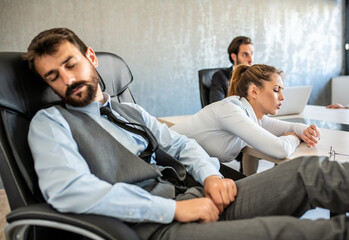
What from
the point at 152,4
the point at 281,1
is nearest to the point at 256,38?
the point at 281,1

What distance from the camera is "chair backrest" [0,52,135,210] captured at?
999mm

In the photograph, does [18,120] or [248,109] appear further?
[248,109]

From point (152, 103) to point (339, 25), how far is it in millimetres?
3016

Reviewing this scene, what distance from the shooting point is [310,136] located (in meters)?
1.38

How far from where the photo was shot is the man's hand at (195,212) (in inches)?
36.4

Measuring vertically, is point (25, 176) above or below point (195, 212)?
above

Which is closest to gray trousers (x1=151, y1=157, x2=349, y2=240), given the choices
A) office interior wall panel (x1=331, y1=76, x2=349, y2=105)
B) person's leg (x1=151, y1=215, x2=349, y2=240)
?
person's leg (x1=151, y1=215, x2=349, y2=240)

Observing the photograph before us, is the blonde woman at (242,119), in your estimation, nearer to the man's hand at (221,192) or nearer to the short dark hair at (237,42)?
the man's hand at (221,192)

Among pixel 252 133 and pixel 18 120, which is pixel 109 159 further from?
pixel 252 133

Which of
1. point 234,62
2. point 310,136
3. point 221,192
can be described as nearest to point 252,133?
point 310,136

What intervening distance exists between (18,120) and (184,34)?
269 cm

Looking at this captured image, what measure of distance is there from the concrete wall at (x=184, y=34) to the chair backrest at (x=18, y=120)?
188 centimetres

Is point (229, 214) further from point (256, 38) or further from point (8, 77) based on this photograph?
point (256, 38)

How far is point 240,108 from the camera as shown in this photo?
151 centimetres
